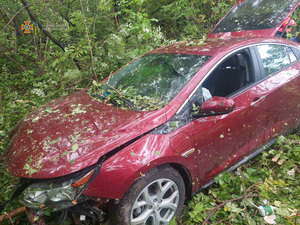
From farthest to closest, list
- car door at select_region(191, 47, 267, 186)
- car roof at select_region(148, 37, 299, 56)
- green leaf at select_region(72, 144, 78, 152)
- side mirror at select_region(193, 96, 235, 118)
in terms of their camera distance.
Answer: car roof at select_region(148, 37, 299, 56), car door at select_region(191, 47, 267, 186), side mirror at select_region(193, 96, 235, 118), green leaf at select_region(72, 144, 78, 152)

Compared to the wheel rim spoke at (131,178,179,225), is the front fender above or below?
above

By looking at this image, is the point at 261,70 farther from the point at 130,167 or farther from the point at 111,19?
the point at 111,19

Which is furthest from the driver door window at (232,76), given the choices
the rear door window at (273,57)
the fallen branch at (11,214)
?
the fallen branch at (11,214)

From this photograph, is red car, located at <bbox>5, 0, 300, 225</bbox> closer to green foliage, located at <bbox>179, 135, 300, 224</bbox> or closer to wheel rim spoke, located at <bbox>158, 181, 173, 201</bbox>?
wheel rim spoke, located at <bbox>158, 181, 173, 201</bbox>

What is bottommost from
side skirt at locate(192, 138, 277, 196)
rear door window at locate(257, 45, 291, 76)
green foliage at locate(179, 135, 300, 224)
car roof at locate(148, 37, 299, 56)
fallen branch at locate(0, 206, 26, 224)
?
green foliage at locate(179, 135, 300, 224)

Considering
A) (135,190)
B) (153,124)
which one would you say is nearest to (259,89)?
(153,124)

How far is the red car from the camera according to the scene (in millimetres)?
1539

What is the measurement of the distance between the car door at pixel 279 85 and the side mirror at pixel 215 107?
0.76 metres

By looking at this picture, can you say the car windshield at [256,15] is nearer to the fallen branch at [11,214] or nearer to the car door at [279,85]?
the car door at [279,85]

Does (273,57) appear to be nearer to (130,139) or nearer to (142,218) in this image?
(130,139)

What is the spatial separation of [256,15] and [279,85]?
163cm

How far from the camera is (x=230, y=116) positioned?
213 cm

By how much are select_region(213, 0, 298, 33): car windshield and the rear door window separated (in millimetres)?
610

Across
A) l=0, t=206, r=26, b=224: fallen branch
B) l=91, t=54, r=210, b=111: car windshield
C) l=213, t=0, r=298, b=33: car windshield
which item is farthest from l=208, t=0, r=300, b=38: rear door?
l=0, t=206, r=26, b=224: fallen branch
